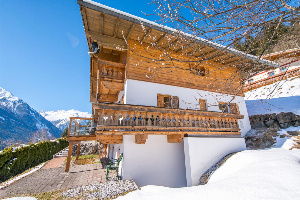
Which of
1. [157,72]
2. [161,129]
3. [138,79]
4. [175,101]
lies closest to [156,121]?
[161,129]

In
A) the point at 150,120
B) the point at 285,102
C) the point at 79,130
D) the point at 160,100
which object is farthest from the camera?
the point at 285,102

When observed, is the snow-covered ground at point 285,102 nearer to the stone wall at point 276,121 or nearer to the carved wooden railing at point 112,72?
the stone wall at point 276,121

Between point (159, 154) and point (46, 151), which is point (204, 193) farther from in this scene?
point (46, 151)

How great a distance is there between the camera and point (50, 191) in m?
5.41

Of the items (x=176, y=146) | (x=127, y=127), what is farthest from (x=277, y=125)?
(x=127, y=127)

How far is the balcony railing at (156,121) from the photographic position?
5.95 meters

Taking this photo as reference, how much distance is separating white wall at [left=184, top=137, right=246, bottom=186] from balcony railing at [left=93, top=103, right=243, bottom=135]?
446 mm

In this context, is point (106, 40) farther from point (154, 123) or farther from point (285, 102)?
point (285, 102)

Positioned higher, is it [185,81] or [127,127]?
[185,81]

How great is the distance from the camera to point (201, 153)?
715 cm

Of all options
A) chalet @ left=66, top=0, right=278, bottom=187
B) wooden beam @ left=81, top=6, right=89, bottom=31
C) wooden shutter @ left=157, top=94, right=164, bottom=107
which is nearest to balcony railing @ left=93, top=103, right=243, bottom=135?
chalet @ left=66, top=0, right=278, bottom=187

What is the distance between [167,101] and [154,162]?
3.90 m

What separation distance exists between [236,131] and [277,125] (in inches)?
236

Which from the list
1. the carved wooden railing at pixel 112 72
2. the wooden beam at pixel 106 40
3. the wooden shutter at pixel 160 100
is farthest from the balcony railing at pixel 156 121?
the wooden beam at pixel 106 40
